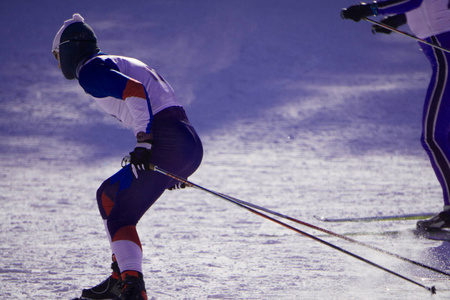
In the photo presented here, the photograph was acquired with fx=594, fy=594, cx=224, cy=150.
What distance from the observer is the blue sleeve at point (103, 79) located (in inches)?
95.7

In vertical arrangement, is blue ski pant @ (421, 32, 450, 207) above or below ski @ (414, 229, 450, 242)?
above

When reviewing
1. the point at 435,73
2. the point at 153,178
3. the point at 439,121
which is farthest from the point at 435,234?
the point at 153,178

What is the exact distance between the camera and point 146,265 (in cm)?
325

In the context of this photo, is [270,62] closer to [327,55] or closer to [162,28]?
[327,55]

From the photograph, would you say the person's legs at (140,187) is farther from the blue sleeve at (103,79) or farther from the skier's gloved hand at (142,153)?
the blue sleeve at (103,79)

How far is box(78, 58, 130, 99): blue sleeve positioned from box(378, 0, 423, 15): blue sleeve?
212 centimetres

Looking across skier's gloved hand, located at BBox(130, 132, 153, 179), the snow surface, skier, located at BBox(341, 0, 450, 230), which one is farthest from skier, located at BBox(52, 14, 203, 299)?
skier, located at BBox(341, 0, 450, 230)

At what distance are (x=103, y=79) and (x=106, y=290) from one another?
0.96m

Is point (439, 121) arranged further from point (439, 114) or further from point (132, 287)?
point (132, 287)

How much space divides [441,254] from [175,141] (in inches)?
68.3

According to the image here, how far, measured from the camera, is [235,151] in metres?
7.39

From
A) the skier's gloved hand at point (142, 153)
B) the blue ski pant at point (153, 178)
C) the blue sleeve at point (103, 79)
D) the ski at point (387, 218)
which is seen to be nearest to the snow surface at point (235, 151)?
the ski at point (387, 218)

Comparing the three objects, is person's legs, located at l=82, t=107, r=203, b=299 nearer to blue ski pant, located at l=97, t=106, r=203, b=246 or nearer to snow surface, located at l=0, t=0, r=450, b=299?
blue ski pant, located at l=97, t=106, r=203, b=246

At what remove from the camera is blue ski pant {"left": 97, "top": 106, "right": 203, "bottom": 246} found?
2.50m
